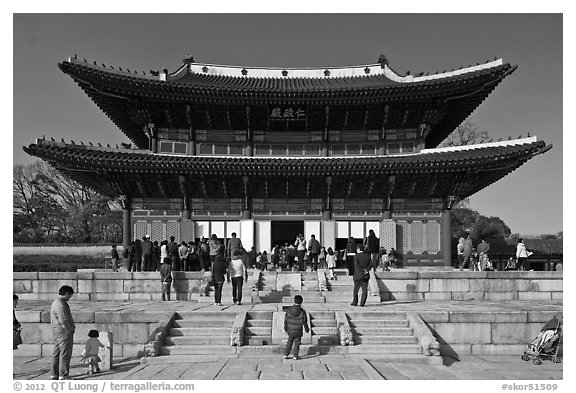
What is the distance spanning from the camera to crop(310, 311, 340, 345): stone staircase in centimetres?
1185

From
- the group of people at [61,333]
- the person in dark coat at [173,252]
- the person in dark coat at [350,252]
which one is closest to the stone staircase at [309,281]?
the person in dark coat at [350,252]

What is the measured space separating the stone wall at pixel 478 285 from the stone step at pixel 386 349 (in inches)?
229

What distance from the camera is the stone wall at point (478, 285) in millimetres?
17328

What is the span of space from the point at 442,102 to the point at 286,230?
1079cm

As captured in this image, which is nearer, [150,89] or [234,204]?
[150,89]

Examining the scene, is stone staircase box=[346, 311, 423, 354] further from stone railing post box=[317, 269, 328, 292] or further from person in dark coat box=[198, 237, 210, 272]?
person in dark coat box=[198, 237, 210, 272]

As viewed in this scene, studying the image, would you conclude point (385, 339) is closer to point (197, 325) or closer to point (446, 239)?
point (197, 325)

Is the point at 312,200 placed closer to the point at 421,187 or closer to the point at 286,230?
the point at 286,230

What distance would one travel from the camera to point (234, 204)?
981 inches

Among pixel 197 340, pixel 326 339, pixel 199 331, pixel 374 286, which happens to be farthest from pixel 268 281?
pixel 326 339

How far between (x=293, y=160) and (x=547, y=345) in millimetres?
14233

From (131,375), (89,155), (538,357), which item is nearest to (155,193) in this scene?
(89,155)

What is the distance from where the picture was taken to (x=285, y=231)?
26078 millimetres

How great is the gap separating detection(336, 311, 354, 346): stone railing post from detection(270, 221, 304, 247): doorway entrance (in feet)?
41.8
